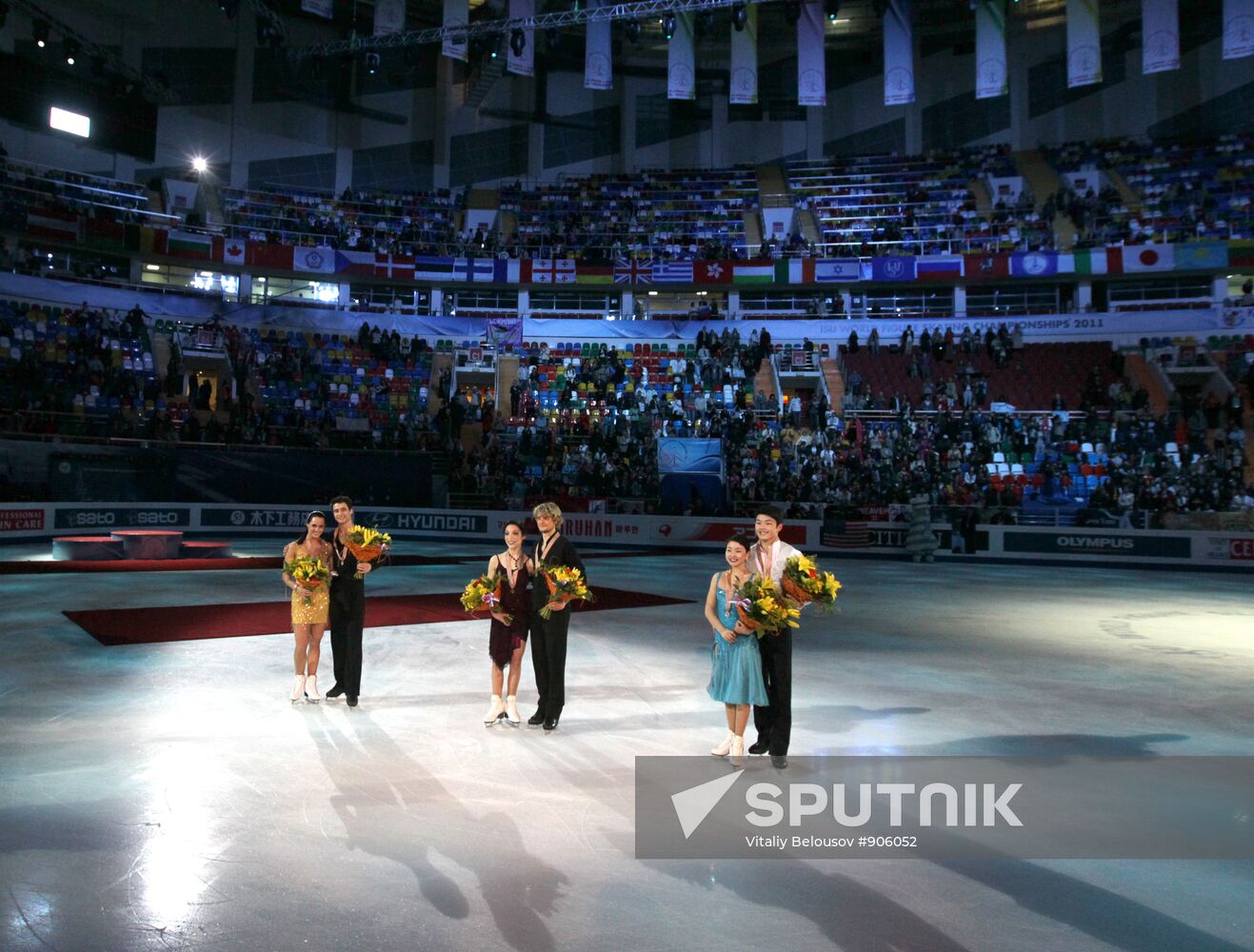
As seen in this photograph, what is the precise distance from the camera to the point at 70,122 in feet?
127

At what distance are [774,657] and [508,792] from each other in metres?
2.00

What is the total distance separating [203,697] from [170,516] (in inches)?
849

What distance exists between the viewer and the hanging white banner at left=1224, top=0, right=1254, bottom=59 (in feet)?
113

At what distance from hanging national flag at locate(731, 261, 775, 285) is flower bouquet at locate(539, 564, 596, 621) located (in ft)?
117

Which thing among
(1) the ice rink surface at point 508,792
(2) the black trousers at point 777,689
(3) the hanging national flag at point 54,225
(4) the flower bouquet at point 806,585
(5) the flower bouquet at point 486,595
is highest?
(3) the hanging national flag at point 54,225

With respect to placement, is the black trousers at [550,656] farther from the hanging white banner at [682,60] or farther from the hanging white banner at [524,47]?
the hanging white banner at [682,60]

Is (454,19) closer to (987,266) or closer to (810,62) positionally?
(810,62)

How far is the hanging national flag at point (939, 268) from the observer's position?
3903 cm

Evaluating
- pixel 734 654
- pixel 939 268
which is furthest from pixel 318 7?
pixel 734 654

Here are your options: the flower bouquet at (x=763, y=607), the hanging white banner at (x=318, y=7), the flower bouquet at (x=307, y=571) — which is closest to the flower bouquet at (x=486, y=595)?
→ the flower bouquet at (x=307, y=571)

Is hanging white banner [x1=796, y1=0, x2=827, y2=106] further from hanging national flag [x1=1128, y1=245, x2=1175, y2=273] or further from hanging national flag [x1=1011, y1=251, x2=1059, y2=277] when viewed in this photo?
hanging national flag [x1=1128, y1=245, x2=1175, y2=273]

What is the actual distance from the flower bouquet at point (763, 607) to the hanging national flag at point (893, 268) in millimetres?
36454

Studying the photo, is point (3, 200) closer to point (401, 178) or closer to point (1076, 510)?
point (401, 178)

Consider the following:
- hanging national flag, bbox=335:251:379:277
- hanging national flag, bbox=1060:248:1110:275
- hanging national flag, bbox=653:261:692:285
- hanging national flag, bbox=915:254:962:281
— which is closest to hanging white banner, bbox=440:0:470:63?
hanging national flag, bbox=335:251:379:277
